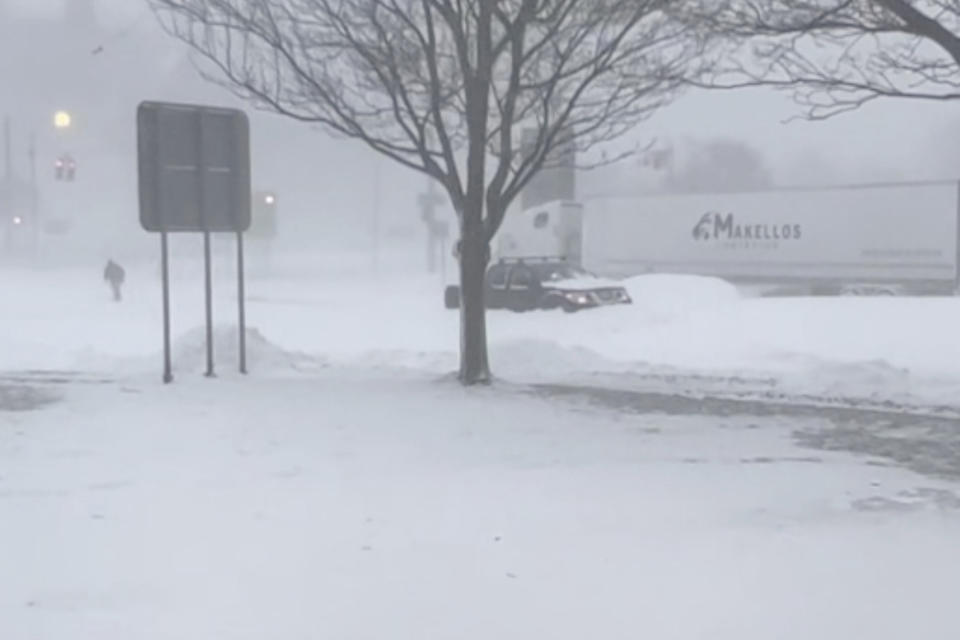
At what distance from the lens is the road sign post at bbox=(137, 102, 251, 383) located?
1427 cm

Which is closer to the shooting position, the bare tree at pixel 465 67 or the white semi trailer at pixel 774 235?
the bare tree at pixel 465 67

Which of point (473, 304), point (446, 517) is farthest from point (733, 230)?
point (446, 517)

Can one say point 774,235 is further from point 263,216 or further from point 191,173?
point 191,173

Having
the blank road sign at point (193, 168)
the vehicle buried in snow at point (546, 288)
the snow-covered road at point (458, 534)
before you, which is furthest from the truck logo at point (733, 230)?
the snow-covered road at point (458, 534)

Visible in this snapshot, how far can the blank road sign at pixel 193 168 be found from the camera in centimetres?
1428

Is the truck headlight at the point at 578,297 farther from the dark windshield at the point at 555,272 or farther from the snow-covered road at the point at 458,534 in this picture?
the snow-covered road at the point at 458,534

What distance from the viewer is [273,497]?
7.58m

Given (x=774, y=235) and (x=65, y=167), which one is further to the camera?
(x=774, y=235)

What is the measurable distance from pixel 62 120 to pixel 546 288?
35.4ft

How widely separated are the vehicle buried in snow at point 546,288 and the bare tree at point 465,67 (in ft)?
41.1

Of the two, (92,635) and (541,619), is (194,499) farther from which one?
(541,619)

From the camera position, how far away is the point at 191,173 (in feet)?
48.1

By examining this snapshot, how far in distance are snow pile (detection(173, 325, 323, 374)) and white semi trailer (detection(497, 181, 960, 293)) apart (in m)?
21.1

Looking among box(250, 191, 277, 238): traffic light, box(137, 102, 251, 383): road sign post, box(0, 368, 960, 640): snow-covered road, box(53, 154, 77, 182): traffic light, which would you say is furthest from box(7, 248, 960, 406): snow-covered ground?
box(250, 191, 277, 238): traffic light
